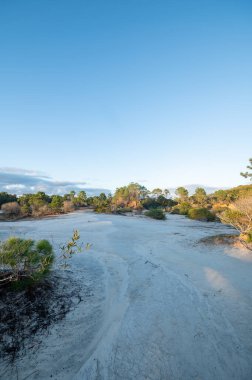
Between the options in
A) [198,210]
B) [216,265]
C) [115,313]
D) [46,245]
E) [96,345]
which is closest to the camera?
[96,345]

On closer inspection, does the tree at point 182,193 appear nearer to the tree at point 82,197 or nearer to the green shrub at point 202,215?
the tree at point 82,197

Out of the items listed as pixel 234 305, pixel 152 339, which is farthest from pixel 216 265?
pixel 152 339

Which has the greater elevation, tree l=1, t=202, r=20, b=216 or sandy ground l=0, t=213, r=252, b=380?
tree l=1, t=202, r=20, b=216

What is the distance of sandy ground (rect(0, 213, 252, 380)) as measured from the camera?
441 centimetres

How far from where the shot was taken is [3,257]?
6684 mm

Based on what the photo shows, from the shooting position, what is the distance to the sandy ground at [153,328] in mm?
4406

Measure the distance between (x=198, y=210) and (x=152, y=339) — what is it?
30.1m

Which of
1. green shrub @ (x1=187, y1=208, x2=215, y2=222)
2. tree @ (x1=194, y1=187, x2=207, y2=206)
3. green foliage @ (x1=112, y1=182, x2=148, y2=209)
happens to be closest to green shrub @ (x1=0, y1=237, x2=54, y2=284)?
green shrub @ (x1=187, y1=208, x2=215, y2=222)

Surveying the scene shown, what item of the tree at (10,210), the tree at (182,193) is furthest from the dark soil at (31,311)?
the tree at (182,193)

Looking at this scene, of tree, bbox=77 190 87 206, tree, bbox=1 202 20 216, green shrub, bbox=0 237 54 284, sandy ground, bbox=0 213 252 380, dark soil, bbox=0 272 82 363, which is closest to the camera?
sandy ground, bbox=0 213 252 380

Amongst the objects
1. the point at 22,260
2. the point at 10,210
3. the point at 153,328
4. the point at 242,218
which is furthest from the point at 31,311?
the point at 10,210

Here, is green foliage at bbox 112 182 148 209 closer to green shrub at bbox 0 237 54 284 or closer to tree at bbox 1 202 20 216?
tree at bbox 1 202 20 216

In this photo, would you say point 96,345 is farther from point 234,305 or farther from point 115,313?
point 234,305

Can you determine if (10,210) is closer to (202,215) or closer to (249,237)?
(202,215)
